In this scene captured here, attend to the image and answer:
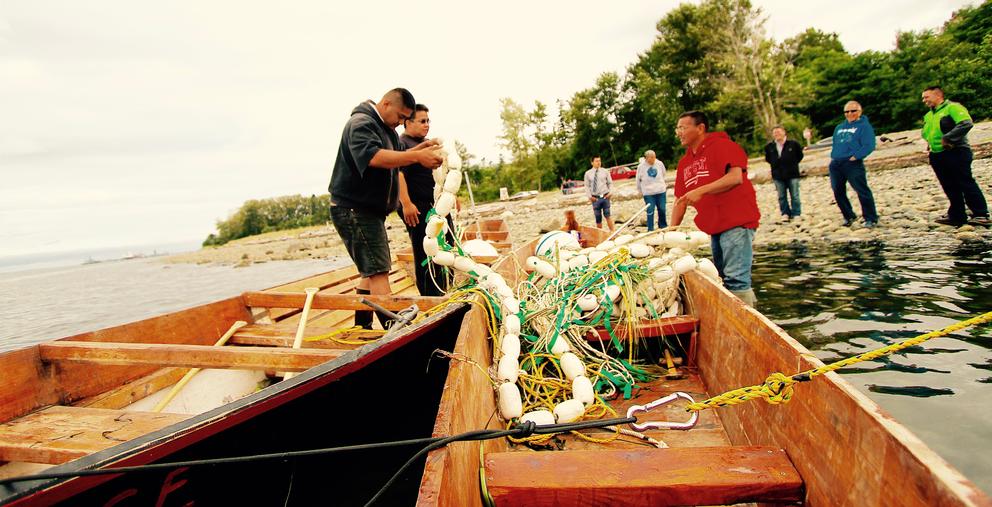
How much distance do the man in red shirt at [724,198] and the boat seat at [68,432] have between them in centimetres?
385

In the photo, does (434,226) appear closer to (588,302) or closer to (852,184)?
(588,302)

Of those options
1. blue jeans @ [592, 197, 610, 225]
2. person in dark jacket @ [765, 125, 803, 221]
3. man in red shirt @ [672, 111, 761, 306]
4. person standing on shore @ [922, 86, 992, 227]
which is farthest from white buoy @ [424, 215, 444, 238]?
person in dark jacket @ [765, 125, 803, 221]

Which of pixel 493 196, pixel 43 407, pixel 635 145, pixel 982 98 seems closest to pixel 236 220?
pixel 493 196

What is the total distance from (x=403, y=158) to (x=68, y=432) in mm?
2322

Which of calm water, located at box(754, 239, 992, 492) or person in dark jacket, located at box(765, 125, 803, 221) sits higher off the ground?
person in dark jacket, located at box(765, 125, 803, 221)

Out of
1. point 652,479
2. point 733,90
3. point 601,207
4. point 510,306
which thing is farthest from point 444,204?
point 733,90

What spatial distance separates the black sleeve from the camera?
10.4 ft

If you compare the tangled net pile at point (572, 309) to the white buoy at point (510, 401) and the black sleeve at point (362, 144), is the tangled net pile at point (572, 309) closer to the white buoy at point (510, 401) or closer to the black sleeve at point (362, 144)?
the white buoy at point (510, 401)

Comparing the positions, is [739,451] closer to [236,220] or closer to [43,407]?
[43,407]

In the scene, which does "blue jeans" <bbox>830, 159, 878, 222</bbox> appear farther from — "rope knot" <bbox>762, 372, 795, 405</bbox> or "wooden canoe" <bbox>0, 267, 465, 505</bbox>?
"wooden canoe" <bbox>0, 267, 465, 505</bbox>

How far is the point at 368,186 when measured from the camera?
11.3ft

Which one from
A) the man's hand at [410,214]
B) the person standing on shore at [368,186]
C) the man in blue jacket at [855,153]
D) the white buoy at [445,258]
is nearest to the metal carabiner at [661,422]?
the white buoy at [445,258]

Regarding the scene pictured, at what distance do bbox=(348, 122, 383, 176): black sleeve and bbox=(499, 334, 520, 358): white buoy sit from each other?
1.73m

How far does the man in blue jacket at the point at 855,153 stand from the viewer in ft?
21.5
